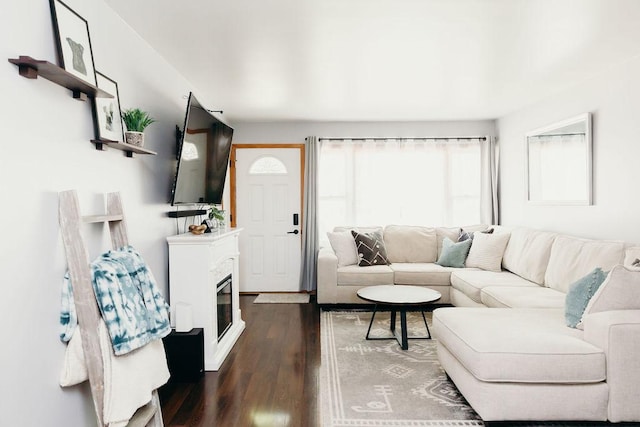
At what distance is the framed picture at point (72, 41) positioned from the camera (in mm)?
1886

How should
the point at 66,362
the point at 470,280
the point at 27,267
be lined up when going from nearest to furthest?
the point at 27,267, the point at 66,362, the point at 470,280

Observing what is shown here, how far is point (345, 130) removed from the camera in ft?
19.5

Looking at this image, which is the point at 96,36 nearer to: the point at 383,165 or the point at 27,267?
the point at 27,267

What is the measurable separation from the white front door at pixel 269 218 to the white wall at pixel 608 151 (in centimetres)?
314

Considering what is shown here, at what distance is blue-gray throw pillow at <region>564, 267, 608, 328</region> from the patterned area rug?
33.9 inches

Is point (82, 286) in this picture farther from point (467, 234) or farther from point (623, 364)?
point (467, 234)

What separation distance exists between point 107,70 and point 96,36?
0.66 ft

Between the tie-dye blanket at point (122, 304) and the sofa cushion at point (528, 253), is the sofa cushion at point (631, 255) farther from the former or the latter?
the tie-dye blanket at point (122, 304)

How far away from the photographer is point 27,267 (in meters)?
1.70

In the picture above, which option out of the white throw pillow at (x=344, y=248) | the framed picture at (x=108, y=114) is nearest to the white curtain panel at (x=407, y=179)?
the white throw pillow at (x=344, y=248)

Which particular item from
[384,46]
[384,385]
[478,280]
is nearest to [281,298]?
[478,280]

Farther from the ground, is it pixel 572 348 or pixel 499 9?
pixel 499 9

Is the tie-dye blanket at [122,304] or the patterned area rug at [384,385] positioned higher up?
the tie-dye blanket at [122,304]

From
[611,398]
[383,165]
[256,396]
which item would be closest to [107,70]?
[256,396]
